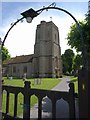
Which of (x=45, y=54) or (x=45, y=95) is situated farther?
(x=45, y=54)

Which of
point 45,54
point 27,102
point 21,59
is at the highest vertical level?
point 45,54

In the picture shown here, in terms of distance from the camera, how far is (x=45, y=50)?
69.6 metres

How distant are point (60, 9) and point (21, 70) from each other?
68.7 meters

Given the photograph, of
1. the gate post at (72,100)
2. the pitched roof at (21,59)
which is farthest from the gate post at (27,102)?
the pitched roof at (21,59)

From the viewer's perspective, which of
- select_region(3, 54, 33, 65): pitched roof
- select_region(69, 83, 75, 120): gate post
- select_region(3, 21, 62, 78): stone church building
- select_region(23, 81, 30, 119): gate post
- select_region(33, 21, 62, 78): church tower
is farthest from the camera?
select_region(3, 54, 33, 65): pitched roof

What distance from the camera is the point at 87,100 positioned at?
5023 mm

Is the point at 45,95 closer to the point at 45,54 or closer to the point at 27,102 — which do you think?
the point at 27,102

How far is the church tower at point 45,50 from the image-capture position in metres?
67.0

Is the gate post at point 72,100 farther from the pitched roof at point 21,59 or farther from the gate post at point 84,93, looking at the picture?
the pitched roof at point 21,59

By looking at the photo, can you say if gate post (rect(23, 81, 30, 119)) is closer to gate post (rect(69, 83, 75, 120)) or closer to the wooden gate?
the wooden gate

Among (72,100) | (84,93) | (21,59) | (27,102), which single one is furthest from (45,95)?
(21,59)

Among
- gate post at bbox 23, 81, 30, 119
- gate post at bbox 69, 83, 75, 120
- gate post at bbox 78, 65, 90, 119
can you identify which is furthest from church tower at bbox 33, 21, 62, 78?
gate post at bbox 78, 65, 90, 119

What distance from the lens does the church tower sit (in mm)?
67000

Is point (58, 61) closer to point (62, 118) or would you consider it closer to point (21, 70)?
point (21, 70)
